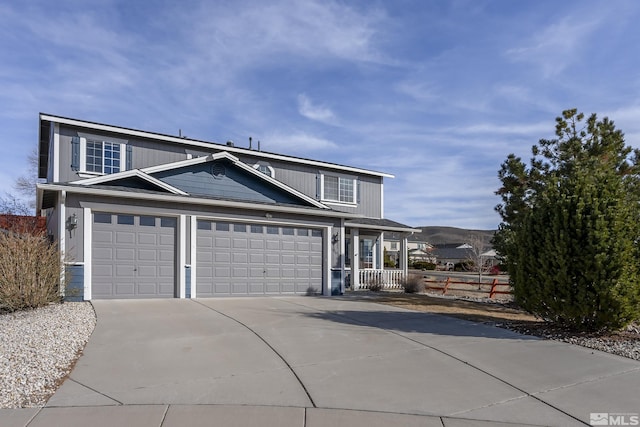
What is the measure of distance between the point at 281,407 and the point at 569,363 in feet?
15.7

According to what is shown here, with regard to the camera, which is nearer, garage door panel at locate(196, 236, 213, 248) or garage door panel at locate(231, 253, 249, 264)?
garage door panel at locate(196, 236, 213, 248)

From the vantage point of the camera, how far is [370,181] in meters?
23.8

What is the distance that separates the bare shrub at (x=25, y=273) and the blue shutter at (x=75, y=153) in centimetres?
499

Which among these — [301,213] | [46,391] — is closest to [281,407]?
[46,391]

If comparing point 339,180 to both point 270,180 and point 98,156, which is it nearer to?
point 270,180

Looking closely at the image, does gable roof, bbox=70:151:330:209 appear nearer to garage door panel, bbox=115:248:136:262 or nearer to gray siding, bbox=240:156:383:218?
garage door panel, bbox=115:248:136:262

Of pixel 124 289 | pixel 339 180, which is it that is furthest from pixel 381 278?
pixel 124 289

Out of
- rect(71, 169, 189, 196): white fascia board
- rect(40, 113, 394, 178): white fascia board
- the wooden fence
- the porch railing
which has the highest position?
rect(40, 113, 394, 178): white fascia board

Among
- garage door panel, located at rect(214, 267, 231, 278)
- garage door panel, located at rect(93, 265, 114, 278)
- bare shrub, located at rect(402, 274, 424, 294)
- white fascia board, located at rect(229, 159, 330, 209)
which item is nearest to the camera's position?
garage door panel, located at rect(93, 265, 114, 278)

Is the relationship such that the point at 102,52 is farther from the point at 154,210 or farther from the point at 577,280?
the point at 577,280

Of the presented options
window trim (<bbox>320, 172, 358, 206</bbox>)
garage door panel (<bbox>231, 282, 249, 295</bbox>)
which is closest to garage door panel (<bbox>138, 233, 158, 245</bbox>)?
garage door panel (<bbox>231, 282, 249, 295</bbox>)

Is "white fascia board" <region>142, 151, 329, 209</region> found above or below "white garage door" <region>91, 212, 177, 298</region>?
above

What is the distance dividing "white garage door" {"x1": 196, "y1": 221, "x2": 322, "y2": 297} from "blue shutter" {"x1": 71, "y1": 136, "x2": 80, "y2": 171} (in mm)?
5075

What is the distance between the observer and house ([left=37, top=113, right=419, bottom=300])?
12953 mm
